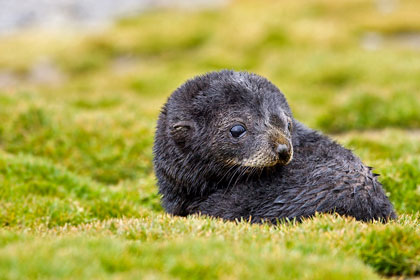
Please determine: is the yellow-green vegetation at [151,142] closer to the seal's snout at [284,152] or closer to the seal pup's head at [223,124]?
the seal's snout at [284,152]

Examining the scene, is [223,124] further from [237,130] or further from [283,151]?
[283,151]

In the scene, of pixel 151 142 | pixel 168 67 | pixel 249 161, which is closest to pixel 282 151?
pixel 249 161

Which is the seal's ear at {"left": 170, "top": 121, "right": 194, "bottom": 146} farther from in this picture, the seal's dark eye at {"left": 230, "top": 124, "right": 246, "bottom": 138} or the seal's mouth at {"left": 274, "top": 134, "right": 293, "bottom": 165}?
the seal's mouth at {"left": 274, "top": 134, "right": 293, "bottom": 165}

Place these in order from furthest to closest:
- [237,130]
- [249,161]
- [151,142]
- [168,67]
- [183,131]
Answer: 1. [168,67]
2. [151,142]
3. [183,131]
4. [237,130]
5. [249,161]

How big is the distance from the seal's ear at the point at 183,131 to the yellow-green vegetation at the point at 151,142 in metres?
1.35

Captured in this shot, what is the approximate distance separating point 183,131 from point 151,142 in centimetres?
591

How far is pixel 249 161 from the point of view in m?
7.88

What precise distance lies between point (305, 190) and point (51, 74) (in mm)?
28110

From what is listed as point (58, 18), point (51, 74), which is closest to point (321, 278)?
point (51, 74)

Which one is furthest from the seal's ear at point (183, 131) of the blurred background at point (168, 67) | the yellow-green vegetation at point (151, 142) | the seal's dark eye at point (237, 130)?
the blurred background at point (168, 67)

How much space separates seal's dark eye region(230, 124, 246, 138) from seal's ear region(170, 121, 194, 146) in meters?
0.64

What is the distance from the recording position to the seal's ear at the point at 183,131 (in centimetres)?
834

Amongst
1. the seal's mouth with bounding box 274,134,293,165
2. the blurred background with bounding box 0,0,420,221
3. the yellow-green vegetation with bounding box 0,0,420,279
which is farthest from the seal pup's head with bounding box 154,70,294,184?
the blurred background with bounding box 0,0,420,221

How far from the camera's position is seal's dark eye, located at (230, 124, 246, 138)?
26.6 feet
